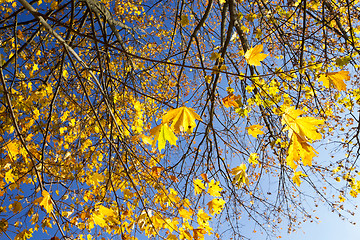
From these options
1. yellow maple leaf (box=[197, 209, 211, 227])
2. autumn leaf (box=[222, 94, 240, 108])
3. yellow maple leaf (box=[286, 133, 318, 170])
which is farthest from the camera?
yellow maple leaf (box=[197, 209, 211, 227])

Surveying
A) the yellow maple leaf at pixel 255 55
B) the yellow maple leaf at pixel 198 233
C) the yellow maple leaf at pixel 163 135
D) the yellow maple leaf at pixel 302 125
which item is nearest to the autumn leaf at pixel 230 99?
the yellow maple leaf at pixel 255 55

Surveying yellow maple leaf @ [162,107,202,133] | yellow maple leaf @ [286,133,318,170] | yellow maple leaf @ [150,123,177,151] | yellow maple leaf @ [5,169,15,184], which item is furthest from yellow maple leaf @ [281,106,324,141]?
yellow maple leaf @ [5,169,15,184]

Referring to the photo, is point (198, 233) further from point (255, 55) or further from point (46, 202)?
point (255, 55)

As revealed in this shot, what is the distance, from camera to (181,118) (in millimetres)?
1216

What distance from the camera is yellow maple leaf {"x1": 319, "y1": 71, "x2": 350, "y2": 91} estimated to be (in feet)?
4.47

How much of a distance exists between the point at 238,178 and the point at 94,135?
216cm

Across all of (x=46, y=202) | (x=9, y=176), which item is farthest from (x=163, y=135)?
(x=9, y=176)

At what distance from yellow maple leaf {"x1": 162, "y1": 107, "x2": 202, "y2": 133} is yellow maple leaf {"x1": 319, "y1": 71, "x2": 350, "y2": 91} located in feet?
2.83

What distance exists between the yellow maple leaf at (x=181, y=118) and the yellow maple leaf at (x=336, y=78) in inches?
33.9

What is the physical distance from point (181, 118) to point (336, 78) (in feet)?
3.10

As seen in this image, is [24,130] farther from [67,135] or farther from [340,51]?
[340,51]

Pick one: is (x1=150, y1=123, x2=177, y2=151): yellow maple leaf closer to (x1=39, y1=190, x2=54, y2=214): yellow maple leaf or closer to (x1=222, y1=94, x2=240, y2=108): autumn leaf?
(x1=222, y1=94, x2=240, y2=108): autumn leaf

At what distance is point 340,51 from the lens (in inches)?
115

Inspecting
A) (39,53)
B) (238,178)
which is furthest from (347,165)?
(39,53)
